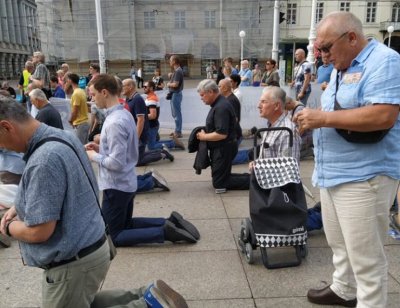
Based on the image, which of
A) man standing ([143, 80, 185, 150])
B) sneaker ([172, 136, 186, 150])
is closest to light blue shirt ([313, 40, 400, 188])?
man standing ([143, 80, 185, 150])

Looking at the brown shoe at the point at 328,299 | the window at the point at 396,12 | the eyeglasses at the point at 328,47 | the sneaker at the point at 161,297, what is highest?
the window at the point at 396,12

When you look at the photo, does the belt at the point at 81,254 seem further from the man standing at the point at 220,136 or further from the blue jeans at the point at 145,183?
the blue jeans at the point at 145,183

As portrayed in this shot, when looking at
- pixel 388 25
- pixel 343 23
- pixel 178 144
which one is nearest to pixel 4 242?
pixel 343 23

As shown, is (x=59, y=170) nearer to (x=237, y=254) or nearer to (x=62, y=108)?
(x=237, y=254)

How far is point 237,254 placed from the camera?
3.78 m

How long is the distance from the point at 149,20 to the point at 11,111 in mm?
41396

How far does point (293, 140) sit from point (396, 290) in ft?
4.87

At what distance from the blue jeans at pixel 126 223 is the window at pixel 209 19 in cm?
3811

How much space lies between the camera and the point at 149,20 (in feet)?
133

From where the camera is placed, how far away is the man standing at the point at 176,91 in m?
9.45

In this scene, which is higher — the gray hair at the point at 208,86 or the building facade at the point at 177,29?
the building facade at the point at 177,29

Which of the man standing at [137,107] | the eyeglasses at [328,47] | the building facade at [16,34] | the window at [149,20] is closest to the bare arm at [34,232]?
the eyeglasses at [328,47]

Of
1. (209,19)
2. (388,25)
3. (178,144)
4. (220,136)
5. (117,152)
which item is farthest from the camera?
(388,25)

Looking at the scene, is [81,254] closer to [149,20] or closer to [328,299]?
[328,299]
